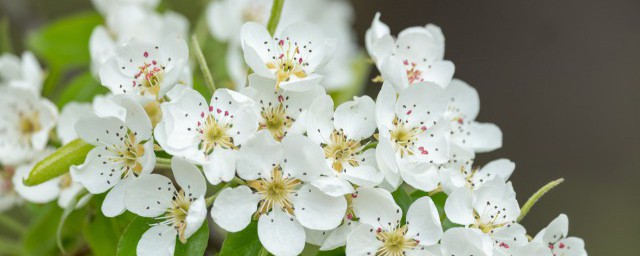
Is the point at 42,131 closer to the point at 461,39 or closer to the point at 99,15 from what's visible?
the point at 99,15

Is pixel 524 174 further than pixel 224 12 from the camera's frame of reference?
Yes

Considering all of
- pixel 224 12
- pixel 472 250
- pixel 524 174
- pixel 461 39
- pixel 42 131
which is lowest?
pixel 524 174

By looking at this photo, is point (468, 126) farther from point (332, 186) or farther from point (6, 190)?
point (6, 190)

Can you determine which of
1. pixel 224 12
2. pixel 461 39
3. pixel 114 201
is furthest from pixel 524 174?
pixel 114 201

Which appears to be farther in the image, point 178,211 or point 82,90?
point 82,90

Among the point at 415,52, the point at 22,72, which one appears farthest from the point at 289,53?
the point at 22,72
